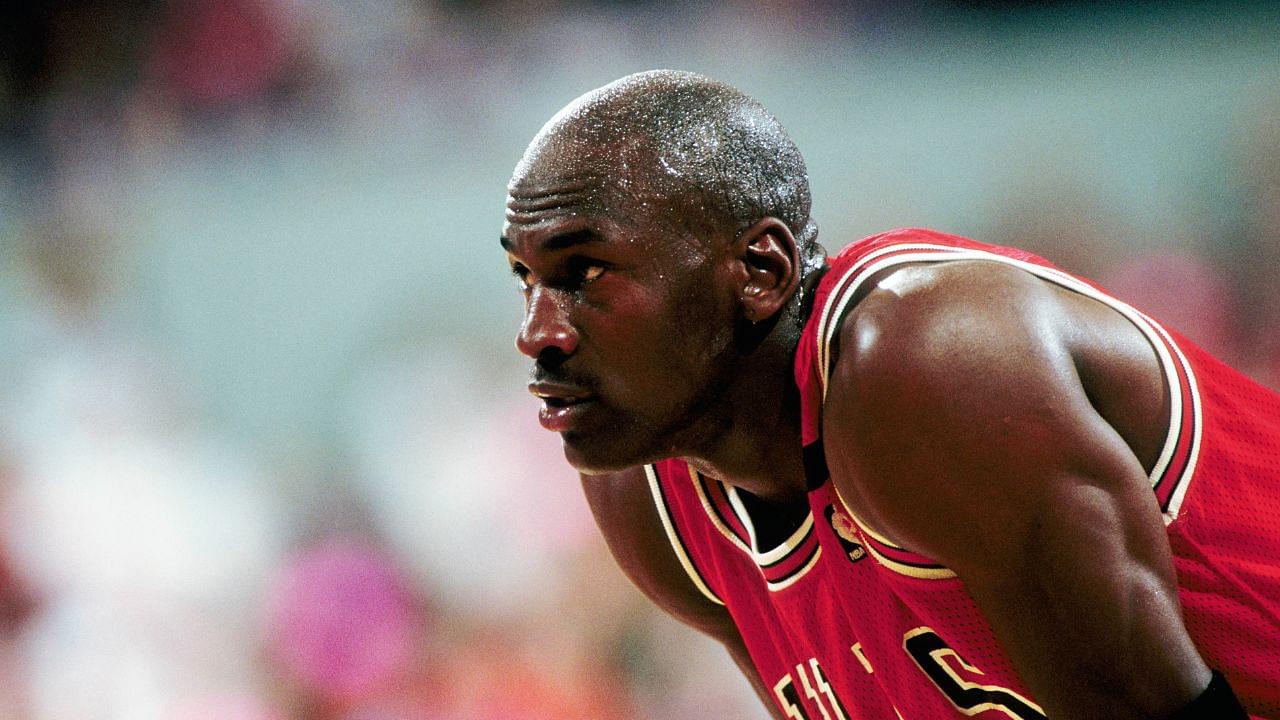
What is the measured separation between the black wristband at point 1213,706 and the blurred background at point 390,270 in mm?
2385

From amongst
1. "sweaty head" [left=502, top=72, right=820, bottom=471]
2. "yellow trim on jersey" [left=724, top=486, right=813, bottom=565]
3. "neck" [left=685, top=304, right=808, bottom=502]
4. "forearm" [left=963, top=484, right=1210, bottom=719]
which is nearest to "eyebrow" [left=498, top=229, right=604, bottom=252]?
"sweaty head" [left=502, top=72, right=820, bottom=471]

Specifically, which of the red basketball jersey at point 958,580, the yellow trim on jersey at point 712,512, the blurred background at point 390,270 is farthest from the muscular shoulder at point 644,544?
the blurred background at point 390,270

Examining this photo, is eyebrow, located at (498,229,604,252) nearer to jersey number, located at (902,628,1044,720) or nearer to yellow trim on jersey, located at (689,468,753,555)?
yellow trim on jersey, located at (689,468,753,555)

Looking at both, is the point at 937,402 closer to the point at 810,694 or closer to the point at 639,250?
the point at 639,250

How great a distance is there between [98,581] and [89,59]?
82.5 inches

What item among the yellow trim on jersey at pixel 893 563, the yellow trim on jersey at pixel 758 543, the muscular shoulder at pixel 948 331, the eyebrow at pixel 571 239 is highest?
the eyebrow at pixel 571 239

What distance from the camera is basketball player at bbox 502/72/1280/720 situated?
4.15 feet

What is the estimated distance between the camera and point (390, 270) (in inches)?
182

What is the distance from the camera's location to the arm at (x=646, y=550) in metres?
2.02

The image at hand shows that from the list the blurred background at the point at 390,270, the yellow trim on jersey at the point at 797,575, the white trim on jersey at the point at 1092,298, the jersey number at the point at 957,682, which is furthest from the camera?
the blurred background at the point at 390,270

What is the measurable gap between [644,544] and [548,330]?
1.97 feet

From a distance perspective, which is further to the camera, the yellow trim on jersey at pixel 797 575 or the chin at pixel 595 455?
the yellow trim on jersey at pixel 797 575

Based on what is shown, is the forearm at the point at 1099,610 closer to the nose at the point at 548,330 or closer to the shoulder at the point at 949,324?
the shoulder at the point at 949,324

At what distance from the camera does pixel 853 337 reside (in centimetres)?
139
